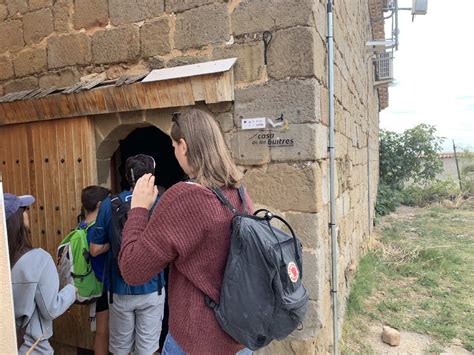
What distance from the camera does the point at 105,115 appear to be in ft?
10.4

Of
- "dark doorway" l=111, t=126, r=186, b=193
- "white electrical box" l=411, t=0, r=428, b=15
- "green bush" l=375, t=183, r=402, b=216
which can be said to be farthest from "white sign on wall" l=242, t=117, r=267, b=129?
"green bush" l=375, t=183, r=402, b=216

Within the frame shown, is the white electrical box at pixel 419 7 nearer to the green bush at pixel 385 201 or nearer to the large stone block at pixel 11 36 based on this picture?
the green bush at pixel 385 201

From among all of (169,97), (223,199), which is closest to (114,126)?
(169,97)

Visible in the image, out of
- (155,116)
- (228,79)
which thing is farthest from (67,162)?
(228,79)

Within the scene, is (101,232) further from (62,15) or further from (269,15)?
(62,15)

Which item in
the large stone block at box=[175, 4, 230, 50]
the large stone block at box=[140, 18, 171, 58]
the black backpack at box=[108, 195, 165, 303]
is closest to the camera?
the black backpack at box=[108, 195, 165, 303]

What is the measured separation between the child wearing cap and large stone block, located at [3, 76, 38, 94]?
81.9 inches

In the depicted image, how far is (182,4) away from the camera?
2.86 metres

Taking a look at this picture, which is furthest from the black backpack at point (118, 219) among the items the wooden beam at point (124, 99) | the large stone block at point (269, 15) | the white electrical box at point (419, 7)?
the white electrical box at point (419, 7)

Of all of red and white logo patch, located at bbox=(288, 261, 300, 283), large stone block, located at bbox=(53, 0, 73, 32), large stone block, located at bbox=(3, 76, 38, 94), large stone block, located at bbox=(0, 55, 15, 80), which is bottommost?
red and white logo patch, located at bbox=(288, 261, 300, 283)

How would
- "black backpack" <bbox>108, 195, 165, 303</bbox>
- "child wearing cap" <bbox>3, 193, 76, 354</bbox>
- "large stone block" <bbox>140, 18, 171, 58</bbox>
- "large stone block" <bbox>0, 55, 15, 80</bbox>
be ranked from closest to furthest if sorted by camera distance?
"child wearing cap" <bbox>3, 193, 76, 354</bbox>, "black backpack" <bbox>108, 195, 165, 303</bbox>, "large stone block" <bbox>140, 18, 171, 58</bbox>, "large stone block" <bbox>0, 55, 15, 80</bbox>

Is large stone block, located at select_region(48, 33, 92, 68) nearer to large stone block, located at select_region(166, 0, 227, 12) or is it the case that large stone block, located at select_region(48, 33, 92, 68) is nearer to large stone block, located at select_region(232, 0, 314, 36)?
large stone block, located at select_region(166, 0, 227, 12)

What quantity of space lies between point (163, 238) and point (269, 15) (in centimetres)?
183

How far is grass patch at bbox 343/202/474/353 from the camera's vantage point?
3926 mm
